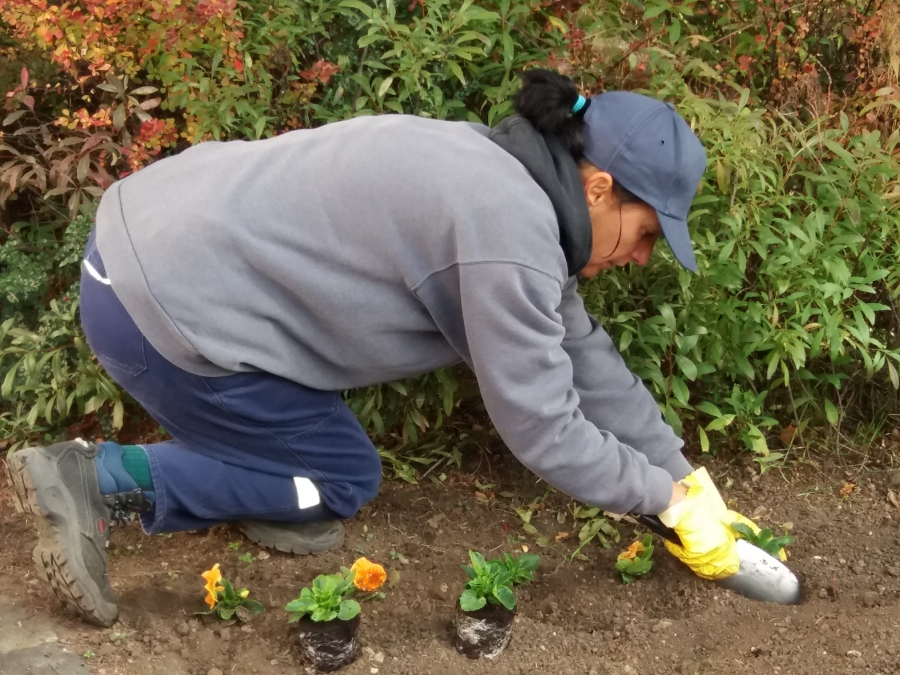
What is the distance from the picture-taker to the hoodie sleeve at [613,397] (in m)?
2.37

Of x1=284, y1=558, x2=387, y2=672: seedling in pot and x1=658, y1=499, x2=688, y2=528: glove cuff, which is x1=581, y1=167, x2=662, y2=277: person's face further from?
x1=284, y1=558, x2=387, y2=672: seedling in pot

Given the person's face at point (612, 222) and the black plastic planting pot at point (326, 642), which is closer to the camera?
the person's face at point (612, 222)

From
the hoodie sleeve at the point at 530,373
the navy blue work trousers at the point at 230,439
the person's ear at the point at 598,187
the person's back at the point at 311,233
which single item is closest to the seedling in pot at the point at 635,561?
the hoodie sleeve at the point at 530,373

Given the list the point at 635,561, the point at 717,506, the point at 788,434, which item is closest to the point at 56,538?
the point at 635,561

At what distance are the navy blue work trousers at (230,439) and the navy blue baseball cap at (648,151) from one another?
0.91m

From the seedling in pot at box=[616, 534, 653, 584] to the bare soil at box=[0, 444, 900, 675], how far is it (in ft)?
0.10

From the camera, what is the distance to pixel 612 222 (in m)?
1.95

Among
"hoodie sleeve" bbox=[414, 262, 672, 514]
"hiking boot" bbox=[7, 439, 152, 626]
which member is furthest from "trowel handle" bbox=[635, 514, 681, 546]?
"hiking boot" bbox=[7, 439, 152, 626]

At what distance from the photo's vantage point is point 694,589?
2393mm

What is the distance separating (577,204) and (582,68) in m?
0.84

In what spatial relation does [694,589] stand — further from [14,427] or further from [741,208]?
[14,427]

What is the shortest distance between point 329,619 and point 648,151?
1220 millimetres

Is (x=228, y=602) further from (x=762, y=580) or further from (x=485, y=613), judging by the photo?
(x=762, y=580)

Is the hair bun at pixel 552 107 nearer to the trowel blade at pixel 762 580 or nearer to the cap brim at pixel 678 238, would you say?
the cap brim at pixel 678 238
